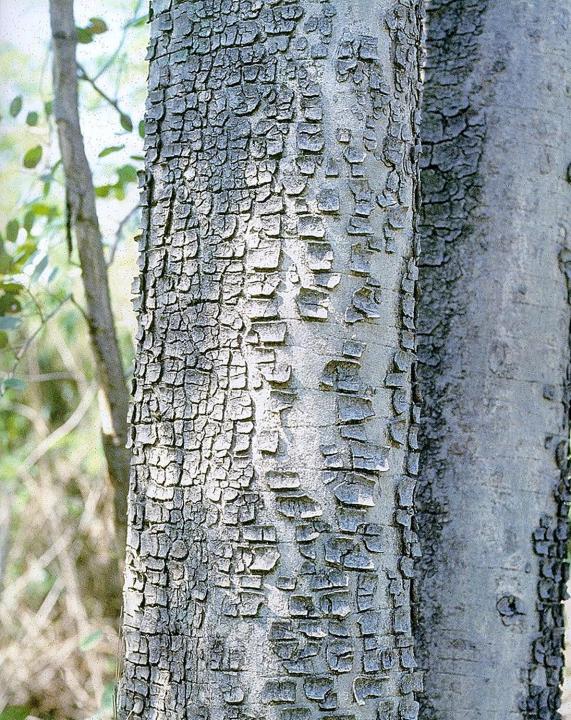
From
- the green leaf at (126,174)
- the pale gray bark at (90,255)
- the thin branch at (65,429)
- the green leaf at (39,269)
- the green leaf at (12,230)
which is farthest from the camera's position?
the thin branch at (65,429)

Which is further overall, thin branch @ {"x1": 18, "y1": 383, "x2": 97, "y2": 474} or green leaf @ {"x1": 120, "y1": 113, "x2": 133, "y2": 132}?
thin branch @ {"x1": 18, "y1": 383, "x2": 97, "y2": 474}

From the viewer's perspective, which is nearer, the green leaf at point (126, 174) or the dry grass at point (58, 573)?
the green leaf at point (126, 174)

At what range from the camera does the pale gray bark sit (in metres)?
1.71

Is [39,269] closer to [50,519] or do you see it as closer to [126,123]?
[126,123]

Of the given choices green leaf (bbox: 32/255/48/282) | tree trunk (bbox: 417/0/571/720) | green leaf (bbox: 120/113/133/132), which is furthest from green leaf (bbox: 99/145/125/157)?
tree trunk (bbox: 417/0/571/720)

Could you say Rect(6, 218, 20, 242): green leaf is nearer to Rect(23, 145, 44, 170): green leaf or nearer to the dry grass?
Rect(23, 145, 44, 170): green leaf

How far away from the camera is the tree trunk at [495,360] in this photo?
1.41 metres

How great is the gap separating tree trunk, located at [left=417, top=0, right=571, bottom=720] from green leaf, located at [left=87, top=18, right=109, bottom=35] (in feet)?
2.61

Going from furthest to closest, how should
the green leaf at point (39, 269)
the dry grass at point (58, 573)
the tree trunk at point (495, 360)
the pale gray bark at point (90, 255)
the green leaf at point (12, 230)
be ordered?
the dry grass at point (58, 573) → the green leaf at point (12, 230) → the green leaf at point (39, 269) → the pale gray bark at point (90, 255) → the tree trunk at point (495, 360)

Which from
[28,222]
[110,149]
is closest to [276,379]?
[110,149]

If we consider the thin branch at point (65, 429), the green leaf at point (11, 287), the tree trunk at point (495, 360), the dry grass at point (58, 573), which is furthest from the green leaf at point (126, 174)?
the dry grass at point (58, 573)

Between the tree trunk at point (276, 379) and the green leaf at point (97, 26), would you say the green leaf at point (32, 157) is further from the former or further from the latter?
the tree trunk at point (276, 379)

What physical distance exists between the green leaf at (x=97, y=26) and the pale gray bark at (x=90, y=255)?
211 millimetres

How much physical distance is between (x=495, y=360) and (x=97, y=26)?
117 cm
